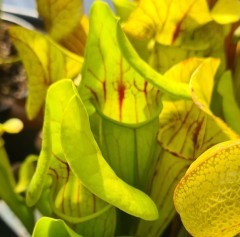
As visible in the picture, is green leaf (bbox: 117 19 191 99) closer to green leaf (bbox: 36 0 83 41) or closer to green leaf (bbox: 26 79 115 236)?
green leaf (bbox: 26 79 115 236)

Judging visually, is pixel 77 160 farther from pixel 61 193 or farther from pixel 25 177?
pixel 25 177

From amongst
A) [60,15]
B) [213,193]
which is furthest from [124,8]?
[213,193]

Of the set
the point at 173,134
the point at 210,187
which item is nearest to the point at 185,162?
the point at 173,134

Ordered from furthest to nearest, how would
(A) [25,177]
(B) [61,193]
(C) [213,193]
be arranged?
(A) [25,177] < (B) [61,193] < (C) [213,193]

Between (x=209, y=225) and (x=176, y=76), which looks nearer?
(x=209, y=225)

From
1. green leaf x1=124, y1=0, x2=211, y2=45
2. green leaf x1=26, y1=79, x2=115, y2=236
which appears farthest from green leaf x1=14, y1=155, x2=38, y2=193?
green leaf x1=124, y1=0, x2=211, y2=45

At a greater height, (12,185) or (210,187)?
(210,187)

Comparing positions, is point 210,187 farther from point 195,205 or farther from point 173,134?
point 173,134
